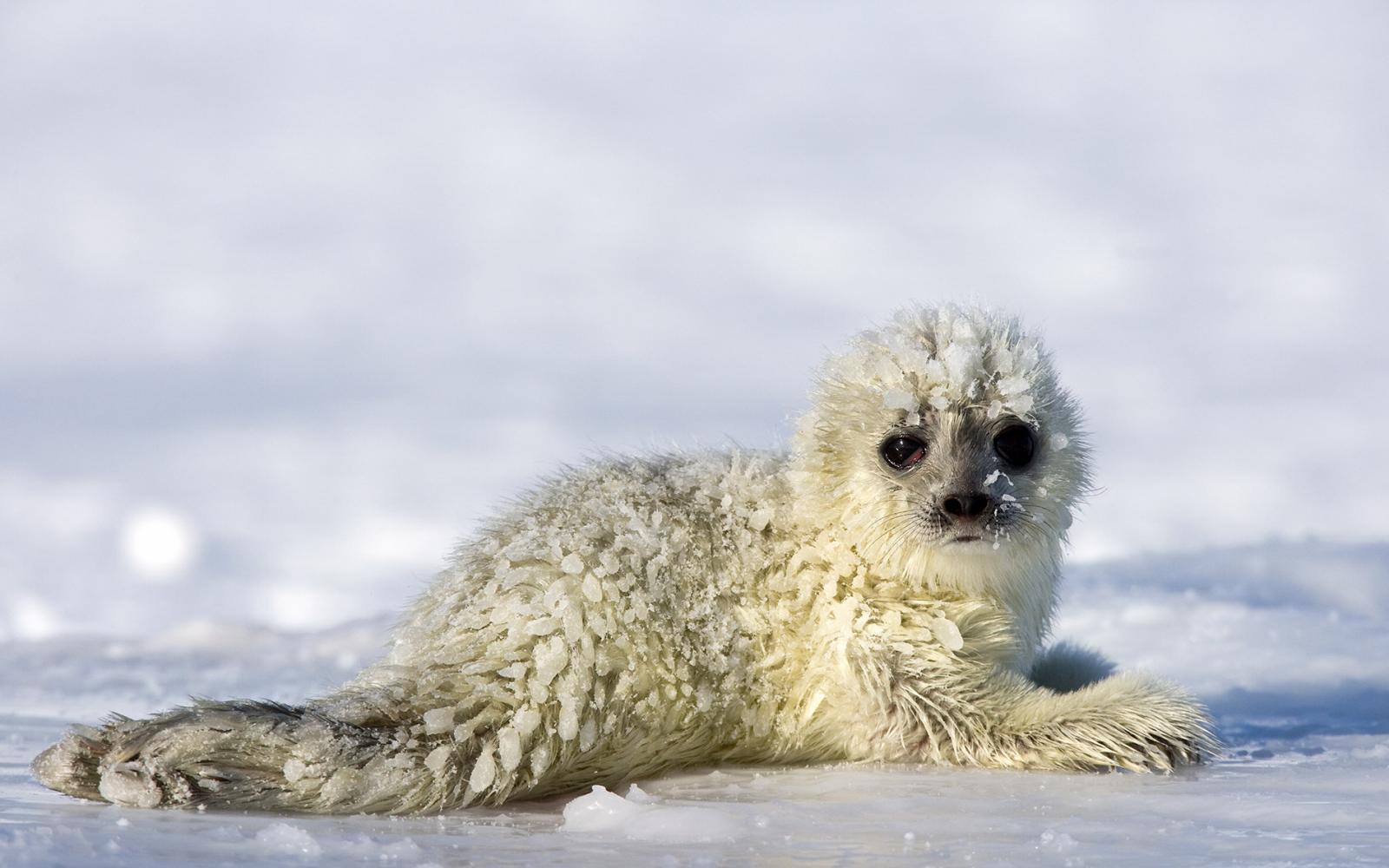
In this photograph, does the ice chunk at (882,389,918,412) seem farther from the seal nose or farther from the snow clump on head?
the seal nose

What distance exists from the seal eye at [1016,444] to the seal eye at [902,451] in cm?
26

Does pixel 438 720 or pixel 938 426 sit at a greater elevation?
pixel 938 426

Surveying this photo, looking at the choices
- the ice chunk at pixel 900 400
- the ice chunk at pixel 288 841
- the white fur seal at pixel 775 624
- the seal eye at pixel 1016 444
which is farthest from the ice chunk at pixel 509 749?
the seal eye at pixel 1016 444

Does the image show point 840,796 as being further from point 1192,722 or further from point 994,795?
point 1192,722

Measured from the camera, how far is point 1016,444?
4.80 meters

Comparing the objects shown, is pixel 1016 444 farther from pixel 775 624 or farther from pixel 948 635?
pixel 775 624

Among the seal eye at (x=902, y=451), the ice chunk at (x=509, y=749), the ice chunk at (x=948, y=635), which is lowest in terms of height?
the ice chunk at (x=509, y=749)

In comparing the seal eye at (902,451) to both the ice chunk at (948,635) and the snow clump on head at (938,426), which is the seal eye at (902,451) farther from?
the ice chunk at (948,635)

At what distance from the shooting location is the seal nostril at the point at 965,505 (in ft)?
15.1

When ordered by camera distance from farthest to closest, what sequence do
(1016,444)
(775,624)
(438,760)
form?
(1016,444) < (775,624) < (438,760)

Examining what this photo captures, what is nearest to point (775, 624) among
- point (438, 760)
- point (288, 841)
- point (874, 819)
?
point (874, 819)

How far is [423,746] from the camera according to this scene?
375 cm

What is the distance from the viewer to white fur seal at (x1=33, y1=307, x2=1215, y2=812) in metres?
3.81

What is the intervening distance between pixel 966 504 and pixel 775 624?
74 cm
